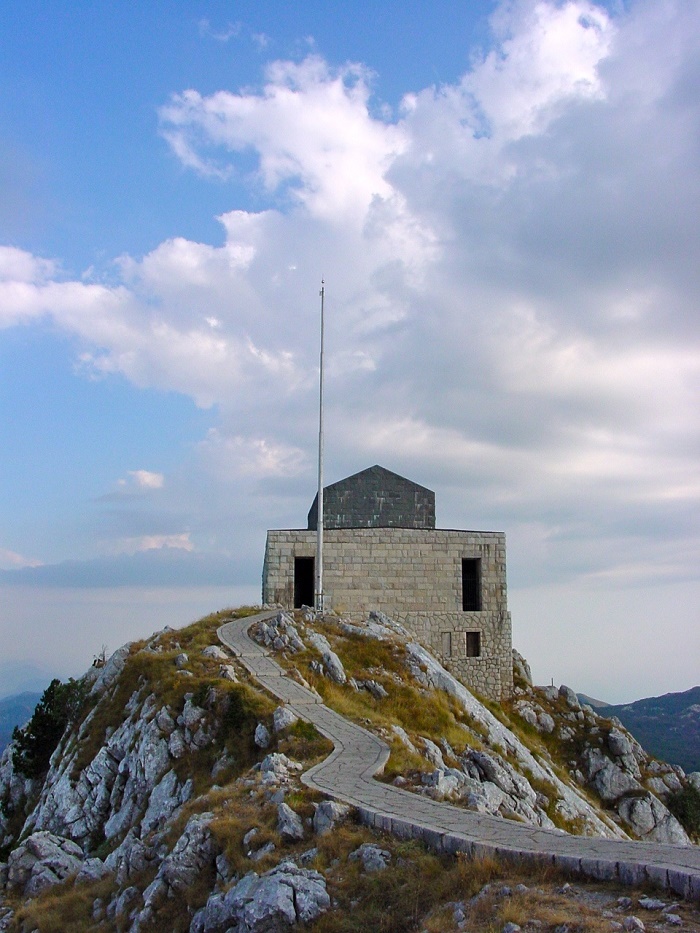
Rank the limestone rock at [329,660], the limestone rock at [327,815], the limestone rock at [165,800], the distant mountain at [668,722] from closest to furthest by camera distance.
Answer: the limestone rock at [327,815], the limestone rock at [165,800], the limestone rock at [329,660], the distant mountain at [668,722]

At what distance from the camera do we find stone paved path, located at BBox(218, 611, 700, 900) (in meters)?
8.54

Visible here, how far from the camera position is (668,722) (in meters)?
164

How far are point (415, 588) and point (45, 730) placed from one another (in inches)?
664

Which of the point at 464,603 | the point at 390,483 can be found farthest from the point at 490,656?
the point at 390,483

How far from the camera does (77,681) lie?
30.7 meters

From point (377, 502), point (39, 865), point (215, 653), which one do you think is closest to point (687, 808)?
point (377, 502)

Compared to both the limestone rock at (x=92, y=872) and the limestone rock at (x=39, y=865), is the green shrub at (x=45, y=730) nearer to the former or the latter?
the limestone rock at (x=39, y=865)

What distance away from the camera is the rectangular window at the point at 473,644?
36312mm

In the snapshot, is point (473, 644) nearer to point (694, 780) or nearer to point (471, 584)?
point (471, 584)

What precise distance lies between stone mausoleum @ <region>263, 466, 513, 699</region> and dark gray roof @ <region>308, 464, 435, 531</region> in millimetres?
1071

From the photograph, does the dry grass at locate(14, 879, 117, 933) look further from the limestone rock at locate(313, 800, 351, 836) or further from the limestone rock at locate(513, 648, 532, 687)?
the limestone rock at locate(513, 648, 532, 687)

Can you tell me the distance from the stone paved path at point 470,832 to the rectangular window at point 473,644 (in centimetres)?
1741

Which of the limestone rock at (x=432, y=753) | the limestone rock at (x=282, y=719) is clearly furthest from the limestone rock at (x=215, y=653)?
the limestone rock at (x=432, y=753)

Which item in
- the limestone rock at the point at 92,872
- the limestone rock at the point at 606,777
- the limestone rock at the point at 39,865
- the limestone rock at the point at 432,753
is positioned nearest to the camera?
the limestone rock at the point at 92,872
